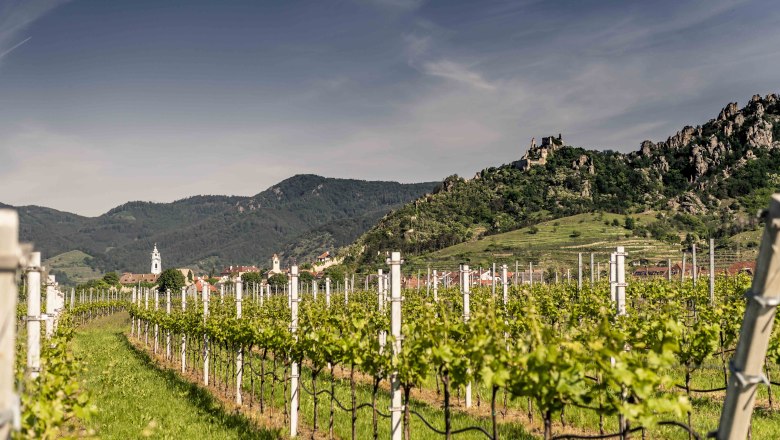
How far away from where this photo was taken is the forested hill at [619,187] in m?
126

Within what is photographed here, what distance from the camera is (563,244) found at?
94.9 metres

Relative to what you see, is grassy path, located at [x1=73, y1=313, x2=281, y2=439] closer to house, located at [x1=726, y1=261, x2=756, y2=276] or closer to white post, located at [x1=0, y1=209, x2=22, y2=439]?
white post, located at [x1=0, y1=209, x2=22, y2=439]

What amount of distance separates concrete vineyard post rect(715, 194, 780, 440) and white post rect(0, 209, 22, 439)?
3044mm

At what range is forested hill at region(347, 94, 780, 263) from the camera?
413 ft

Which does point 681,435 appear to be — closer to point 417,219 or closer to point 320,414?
point 320,414

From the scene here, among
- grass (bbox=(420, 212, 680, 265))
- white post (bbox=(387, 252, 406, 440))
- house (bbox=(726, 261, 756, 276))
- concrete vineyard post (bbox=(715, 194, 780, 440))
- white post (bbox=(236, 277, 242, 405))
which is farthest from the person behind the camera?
grass (bbox=(420, 212, 680, 265))

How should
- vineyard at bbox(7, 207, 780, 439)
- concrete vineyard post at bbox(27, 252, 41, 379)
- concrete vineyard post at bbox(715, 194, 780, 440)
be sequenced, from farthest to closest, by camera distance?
concrete vineyard post at bbox(27, 252, 41, 379)
vineyard at bbox(7, 207, 780, 439)
concrete vineyard post at bbox(715, 194, 780, 440)

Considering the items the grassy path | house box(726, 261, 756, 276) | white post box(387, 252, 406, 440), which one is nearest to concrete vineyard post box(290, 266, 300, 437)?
the grassy path

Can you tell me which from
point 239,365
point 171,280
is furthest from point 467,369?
point 171,280


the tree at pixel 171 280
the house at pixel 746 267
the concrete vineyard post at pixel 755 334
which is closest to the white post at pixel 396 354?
the concrete vineyard post at pixel 755 334

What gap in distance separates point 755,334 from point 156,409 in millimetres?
12611

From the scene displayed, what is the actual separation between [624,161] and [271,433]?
175 meters

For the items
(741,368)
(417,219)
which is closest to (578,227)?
(417,219)

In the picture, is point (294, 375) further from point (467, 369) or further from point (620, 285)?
point (620, 285)
